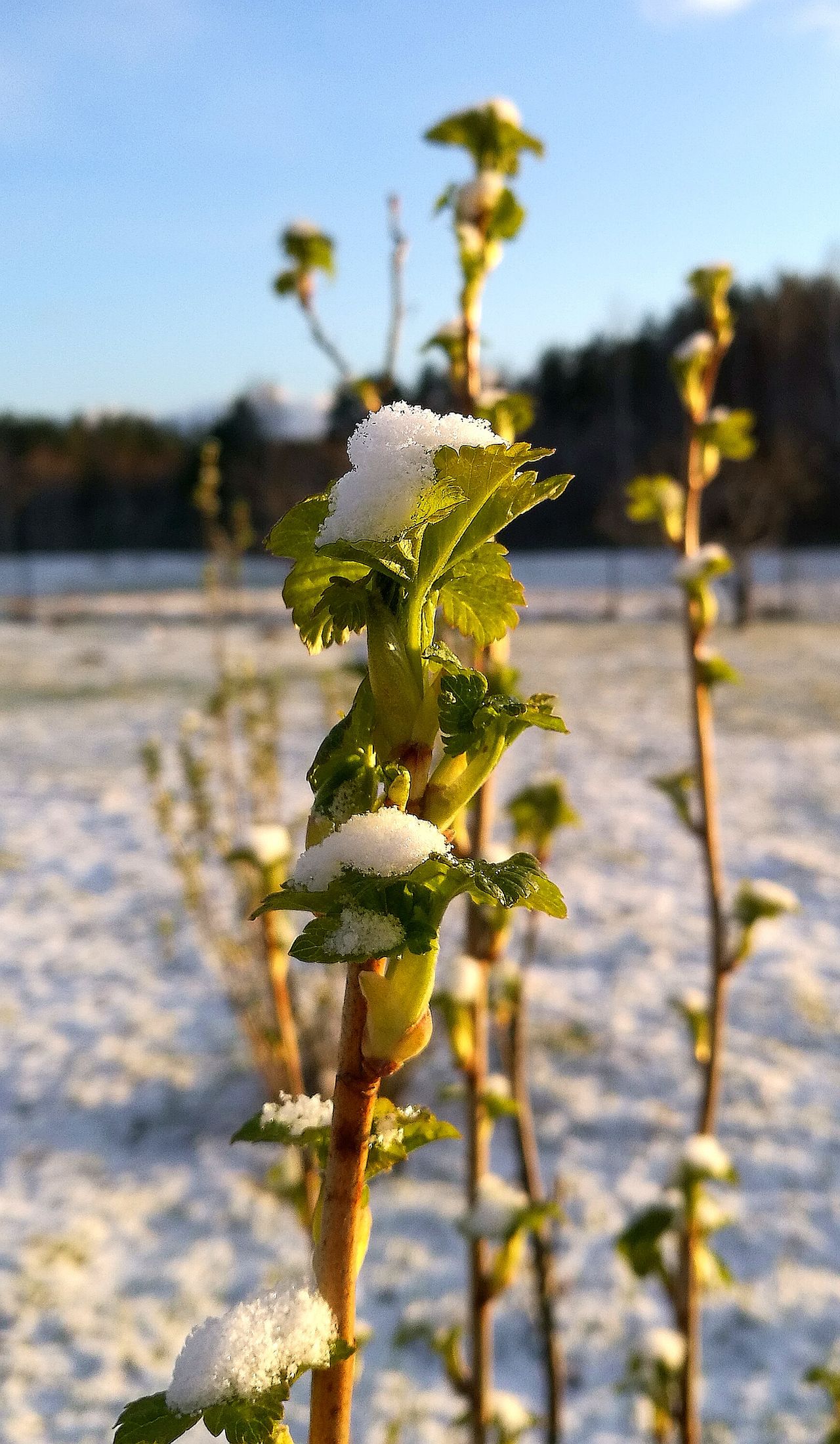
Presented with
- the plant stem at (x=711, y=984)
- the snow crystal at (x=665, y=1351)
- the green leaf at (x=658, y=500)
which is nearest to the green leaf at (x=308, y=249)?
the green leaf at (x=658, y=500)

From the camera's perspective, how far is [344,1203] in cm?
43

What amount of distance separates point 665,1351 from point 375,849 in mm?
1631

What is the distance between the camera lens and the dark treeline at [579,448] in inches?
974

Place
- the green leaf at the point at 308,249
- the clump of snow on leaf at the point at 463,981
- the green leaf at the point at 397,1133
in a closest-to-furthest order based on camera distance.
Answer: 1. the green leaf at the point at 397,1133
2. the clump of snow on leaf at the point at 463,981
3. the green leaf at the point at 308,249

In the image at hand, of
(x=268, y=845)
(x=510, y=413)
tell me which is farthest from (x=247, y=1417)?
(x=510, y=413)

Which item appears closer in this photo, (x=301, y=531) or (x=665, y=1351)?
(x=301, y=531)

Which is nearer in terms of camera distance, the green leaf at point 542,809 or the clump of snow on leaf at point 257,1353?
the clump of snow on leaf at point 257,1353

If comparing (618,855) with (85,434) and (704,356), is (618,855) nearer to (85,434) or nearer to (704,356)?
(704,356)

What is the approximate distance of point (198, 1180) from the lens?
3186 mm

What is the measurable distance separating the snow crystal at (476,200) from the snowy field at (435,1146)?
88.6 inches

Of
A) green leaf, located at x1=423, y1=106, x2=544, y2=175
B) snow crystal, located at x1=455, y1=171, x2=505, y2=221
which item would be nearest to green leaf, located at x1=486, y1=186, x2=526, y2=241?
snow crystal, located at x1=455, y1=171, x2=505, y2=221

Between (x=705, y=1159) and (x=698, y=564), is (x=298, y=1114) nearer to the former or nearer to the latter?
(x=705, y=1159)

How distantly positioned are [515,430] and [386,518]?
1114 mm

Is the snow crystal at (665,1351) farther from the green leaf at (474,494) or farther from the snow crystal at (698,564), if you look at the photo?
the green leaf at (474,494)
